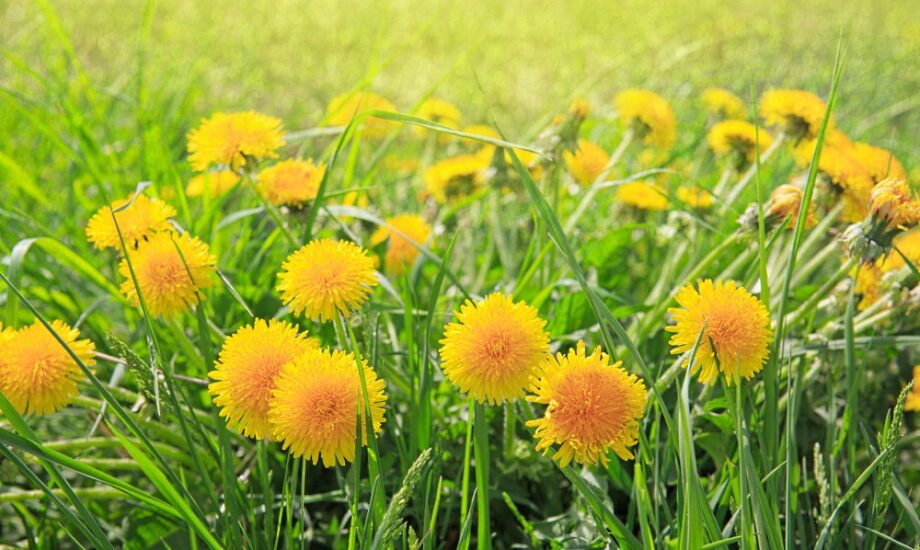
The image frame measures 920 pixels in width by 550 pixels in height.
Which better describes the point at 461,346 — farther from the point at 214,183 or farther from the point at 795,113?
the point at 214,183

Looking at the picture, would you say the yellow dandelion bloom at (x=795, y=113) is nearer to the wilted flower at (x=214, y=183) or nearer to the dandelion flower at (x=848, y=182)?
the dandelion flower at (x=848, y=182)

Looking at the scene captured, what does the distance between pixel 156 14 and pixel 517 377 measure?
3.81 m

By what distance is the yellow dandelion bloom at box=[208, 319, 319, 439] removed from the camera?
58 centimetres

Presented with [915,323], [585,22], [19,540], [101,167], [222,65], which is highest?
Result: [585,22]

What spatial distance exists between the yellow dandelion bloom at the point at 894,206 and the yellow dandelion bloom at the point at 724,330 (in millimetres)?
179

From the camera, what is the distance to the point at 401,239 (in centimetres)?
111

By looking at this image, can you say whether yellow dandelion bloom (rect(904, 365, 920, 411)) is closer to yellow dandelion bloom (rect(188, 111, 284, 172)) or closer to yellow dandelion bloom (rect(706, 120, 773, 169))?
yellow dandelion bloom (rect(706, 120, 773, 169))

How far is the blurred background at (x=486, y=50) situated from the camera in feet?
7.66

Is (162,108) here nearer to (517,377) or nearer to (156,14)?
(517,377)

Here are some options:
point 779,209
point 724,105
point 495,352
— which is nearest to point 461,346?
point 495,352

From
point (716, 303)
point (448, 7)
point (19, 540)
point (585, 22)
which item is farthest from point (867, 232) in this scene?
point (448, 7)

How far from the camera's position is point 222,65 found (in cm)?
282

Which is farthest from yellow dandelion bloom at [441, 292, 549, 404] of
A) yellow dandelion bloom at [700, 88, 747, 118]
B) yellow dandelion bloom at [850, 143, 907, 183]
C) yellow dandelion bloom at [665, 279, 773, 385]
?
yellow dandelion bloom at [700, 88, 747, 118]

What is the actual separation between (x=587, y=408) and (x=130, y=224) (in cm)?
47
